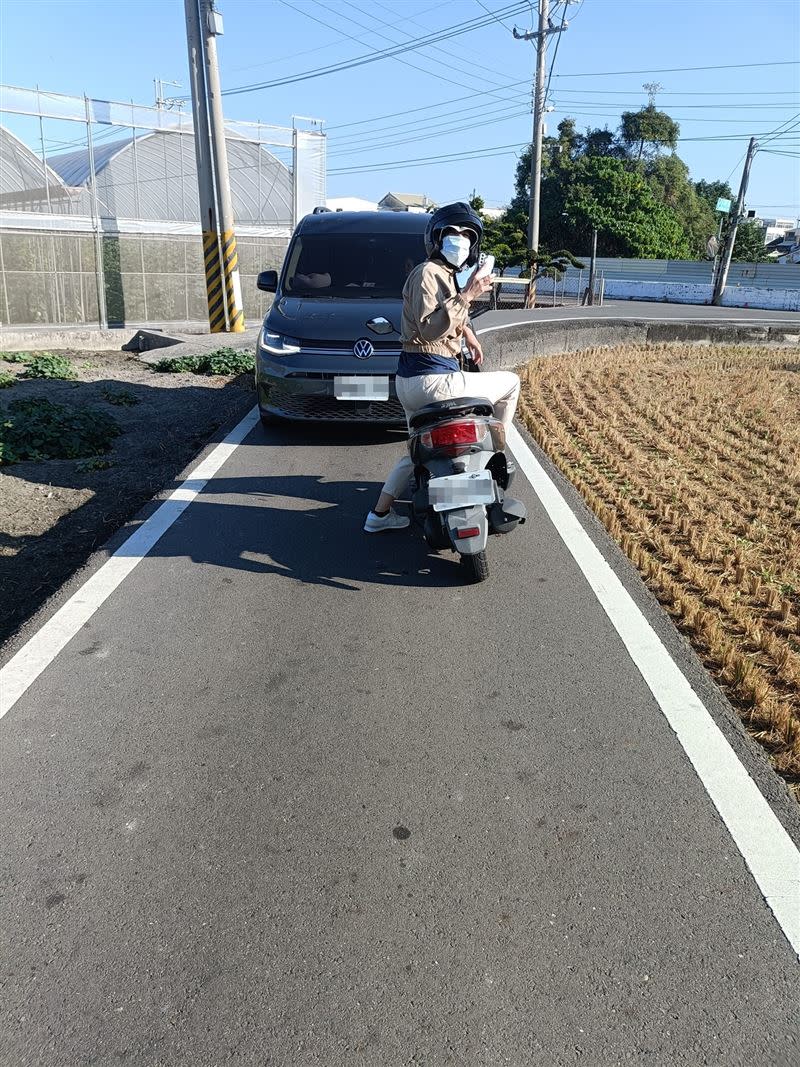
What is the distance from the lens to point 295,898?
2402 mm

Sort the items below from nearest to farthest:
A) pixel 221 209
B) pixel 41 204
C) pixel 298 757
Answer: pixel 298 757 → pixel 221 209 → pixel 41 204

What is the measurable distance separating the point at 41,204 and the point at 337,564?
22.9m

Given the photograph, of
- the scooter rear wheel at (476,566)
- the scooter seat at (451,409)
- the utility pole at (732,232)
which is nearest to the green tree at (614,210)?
the utility pole at (732,232)

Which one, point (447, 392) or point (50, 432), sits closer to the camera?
point (447, 392)

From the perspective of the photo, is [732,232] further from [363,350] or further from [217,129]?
[363,350]

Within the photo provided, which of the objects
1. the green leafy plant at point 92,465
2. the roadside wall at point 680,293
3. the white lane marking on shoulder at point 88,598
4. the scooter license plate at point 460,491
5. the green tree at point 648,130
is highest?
the green tree at point 648,130

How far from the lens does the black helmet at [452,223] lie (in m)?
4.54

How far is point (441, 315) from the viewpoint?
14.8 ft

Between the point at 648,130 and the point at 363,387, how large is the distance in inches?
3047

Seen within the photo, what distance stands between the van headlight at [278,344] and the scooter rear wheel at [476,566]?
362cm

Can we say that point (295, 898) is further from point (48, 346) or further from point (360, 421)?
point (48, 346)

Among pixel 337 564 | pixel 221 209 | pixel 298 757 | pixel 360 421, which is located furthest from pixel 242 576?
pixel 221 209

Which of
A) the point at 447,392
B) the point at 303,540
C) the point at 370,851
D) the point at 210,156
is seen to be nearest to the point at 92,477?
the point at 303,540

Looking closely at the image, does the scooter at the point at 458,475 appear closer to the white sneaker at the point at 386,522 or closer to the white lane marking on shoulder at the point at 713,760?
the white sneaker at the point at 386,522
